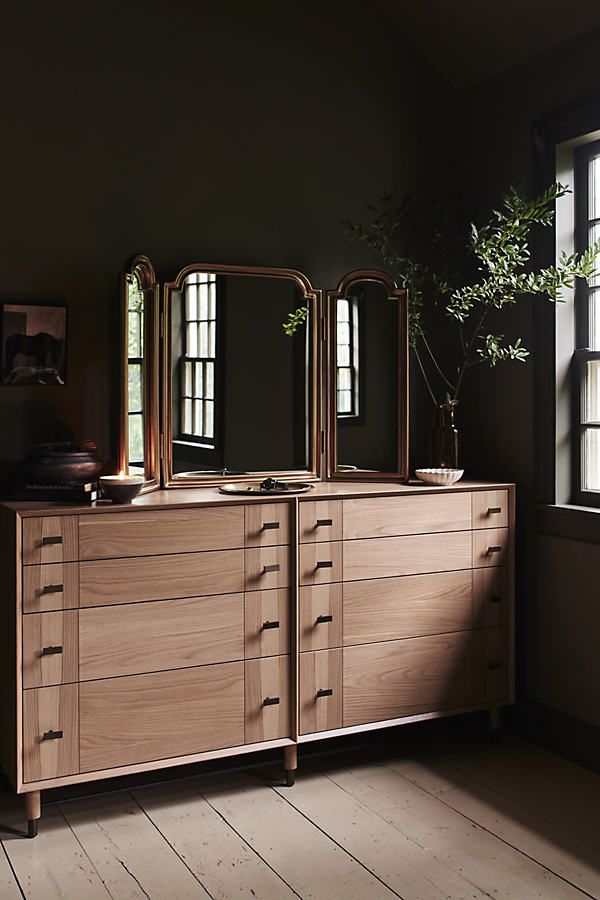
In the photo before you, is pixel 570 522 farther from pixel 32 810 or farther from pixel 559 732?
pixel 32 810

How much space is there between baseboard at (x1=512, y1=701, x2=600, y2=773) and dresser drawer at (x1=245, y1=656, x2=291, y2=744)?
3.33 feet

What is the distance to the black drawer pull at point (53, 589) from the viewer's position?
278cm

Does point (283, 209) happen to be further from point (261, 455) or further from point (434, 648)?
point (434, 648)

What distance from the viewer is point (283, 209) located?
3561 mm

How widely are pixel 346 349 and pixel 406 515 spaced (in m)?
0.71

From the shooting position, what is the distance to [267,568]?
3.09m

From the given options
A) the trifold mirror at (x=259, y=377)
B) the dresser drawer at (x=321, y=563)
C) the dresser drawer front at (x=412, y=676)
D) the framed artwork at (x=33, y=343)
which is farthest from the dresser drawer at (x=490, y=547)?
the framed artwork at (x=33, y=343)

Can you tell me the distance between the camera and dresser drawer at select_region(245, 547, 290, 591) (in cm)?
307

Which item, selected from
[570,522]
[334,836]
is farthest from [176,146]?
[334,836]

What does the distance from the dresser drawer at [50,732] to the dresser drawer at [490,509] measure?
1.52 m

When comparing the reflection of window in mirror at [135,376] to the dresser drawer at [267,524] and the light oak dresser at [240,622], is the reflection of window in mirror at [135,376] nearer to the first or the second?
the light oak dresser at [240,622]

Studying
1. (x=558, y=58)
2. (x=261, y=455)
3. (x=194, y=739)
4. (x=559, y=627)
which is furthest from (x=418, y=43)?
(x=194, y=739)

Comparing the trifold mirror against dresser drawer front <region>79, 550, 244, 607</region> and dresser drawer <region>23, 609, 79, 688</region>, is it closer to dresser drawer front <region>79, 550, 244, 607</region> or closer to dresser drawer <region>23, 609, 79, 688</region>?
dresser drawer front <region>79, 550, 244, 607</region>

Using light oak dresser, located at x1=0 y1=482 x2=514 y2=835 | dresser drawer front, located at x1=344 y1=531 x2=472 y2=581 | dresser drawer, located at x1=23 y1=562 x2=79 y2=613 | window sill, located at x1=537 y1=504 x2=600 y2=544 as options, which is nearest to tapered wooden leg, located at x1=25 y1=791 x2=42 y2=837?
light oak dresser, located at x1=0 y1=482 x2=514 y2=835
